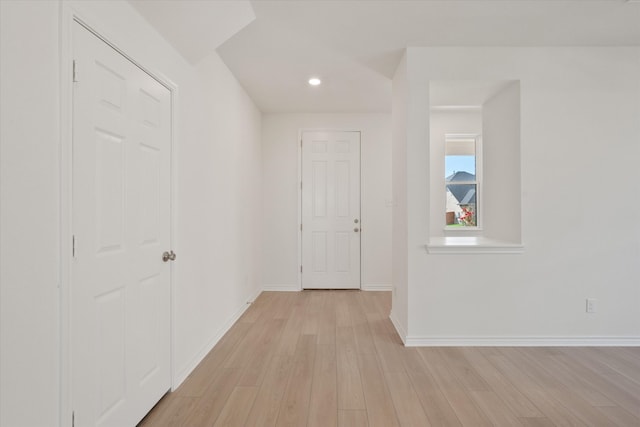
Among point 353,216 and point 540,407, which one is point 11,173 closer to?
point 540,407

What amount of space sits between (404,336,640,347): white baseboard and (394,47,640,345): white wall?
0.02 meters

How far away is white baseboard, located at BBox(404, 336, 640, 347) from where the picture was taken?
2.91 meters

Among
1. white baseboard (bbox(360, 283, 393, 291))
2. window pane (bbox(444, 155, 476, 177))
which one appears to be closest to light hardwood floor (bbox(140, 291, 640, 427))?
white baseboard (bbox(360, 283, 393, 291))

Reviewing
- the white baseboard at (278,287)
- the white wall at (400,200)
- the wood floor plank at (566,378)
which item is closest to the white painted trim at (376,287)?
the white baseboard at (278,287)

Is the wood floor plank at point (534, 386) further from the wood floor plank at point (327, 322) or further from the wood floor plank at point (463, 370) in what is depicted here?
the wood floor plank at point (327, 322)

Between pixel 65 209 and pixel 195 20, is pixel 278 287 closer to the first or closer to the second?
pixel 195 20

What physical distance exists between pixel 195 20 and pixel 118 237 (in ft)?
4.67

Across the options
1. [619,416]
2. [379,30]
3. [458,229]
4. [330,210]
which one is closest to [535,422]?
[619,416]

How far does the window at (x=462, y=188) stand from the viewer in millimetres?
5004

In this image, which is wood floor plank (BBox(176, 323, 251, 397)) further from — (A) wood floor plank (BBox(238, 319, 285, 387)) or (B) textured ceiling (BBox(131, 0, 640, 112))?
(B) textured ceiling (BBox(131, 0, 640, 112))

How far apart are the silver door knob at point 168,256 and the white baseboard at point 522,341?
2.05m

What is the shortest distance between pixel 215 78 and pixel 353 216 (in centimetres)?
274

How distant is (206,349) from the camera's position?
109 inches

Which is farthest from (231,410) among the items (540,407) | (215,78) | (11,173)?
(215,78)
